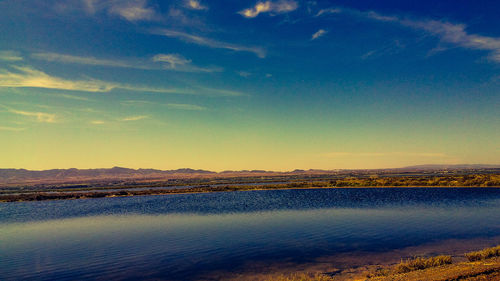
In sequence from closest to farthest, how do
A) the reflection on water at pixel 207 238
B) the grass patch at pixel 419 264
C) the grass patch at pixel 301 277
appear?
the grass patch at pixel 301 277, the grass patch at pixel 419 264, the reflection on water at pixel 207 238

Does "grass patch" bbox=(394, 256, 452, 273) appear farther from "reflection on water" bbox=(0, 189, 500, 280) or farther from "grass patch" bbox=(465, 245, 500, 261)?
"reflection on water" bbox=(0, 189, 500, 280)

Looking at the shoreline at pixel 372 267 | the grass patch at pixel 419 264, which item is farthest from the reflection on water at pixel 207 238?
the grass patch at pixel 419 264

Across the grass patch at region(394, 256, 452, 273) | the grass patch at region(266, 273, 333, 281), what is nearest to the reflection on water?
the grass patch at region(266, 273, 333, 281)

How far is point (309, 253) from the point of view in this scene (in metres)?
17.6

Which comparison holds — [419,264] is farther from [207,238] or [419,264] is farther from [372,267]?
[207,238]

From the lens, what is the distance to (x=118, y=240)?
2330 centimetres

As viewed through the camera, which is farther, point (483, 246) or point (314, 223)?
point (314, 223)

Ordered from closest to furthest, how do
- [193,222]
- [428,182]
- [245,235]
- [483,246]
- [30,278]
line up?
1. [30,278]
2. [483,246]
3. [245,235]
4. [193,222]
5. [428,182]

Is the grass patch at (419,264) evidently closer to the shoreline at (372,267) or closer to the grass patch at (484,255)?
the shoreline at (372,267)

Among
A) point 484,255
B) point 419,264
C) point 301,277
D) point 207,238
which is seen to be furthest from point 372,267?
point 207,238

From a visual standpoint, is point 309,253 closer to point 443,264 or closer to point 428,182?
point 443,264

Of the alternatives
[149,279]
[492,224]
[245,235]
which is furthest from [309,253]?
[492,224]

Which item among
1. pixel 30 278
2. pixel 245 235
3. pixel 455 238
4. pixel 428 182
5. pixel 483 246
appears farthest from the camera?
pixel 428 182

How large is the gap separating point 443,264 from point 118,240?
22998 mm
